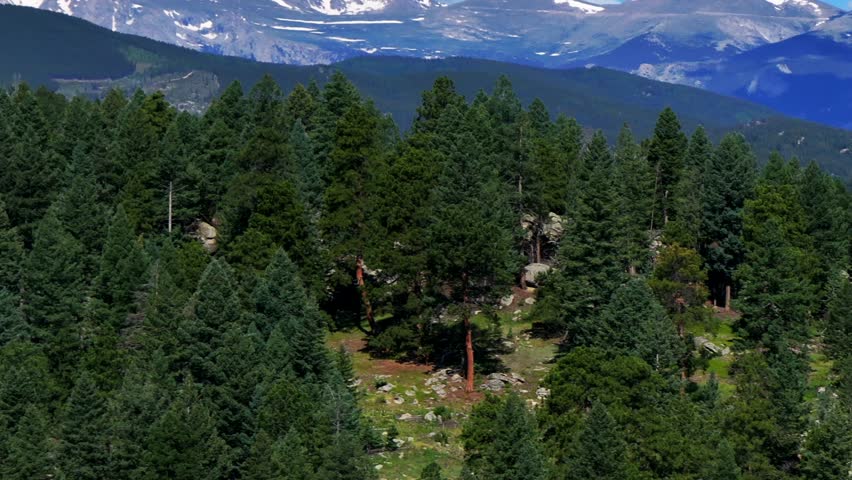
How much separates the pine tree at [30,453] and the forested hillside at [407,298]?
17cm

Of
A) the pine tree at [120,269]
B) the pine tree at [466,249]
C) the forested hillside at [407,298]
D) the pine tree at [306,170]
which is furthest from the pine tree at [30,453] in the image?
the pine tree at [306,170]

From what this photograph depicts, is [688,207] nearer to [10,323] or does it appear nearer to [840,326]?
[840,326]

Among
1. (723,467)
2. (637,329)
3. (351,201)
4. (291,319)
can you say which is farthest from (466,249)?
(723,467)

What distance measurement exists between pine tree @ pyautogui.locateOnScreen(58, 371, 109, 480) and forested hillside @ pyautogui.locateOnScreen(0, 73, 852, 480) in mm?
118

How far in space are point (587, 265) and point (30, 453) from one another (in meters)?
41.5

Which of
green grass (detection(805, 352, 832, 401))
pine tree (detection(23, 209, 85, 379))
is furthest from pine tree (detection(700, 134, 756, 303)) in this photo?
pine tree (detection(23, 209, 85, 379))

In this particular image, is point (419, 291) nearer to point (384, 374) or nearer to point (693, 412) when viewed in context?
point (384, 374)

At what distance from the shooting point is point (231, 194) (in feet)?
298

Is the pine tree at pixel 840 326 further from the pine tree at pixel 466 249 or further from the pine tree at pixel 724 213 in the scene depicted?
the pine tree at pixel 466 249

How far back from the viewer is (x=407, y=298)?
83.2 meters

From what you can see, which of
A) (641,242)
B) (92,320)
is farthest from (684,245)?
(92,320)

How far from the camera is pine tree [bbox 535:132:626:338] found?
82.5 metres

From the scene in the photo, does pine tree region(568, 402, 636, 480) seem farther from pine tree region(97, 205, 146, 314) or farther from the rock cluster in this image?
pine tree region(97, 205, 146, 314)

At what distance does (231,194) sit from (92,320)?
18356 millimetres
